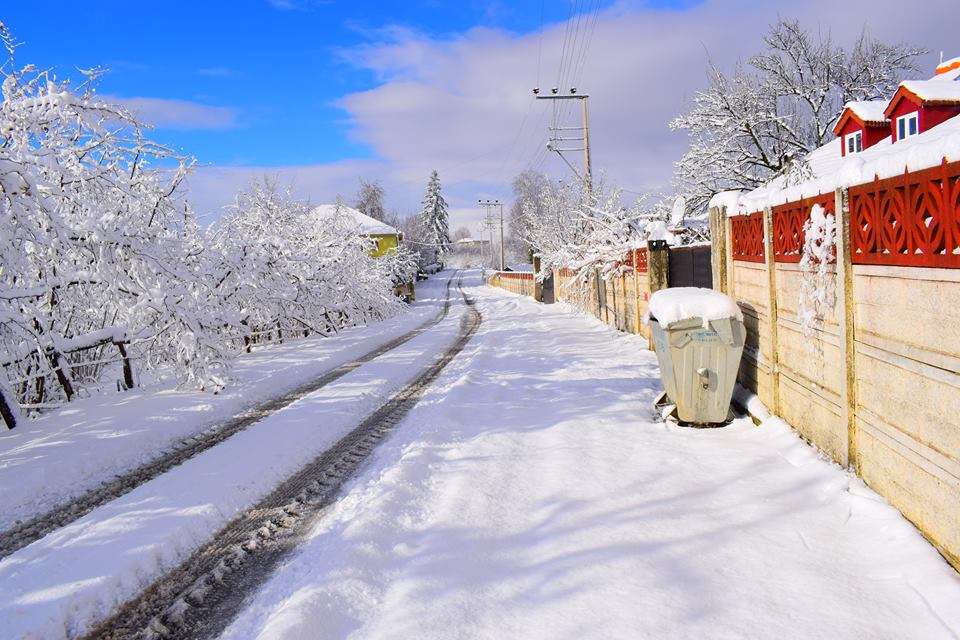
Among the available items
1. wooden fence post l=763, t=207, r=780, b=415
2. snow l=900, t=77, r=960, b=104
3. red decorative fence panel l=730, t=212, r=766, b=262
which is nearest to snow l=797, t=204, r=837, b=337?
wooden fence post l=763, t=207, r=780, b=415

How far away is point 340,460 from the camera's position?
242 inches

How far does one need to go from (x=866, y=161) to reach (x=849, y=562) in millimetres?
2655

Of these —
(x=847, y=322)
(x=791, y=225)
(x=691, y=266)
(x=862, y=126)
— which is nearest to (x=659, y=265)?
(x=691, y=266)

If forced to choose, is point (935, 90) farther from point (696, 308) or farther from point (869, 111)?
point (696, 308)

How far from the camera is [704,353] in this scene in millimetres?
6457

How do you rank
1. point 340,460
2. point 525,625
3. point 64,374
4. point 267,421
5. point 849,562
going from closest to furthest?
point 525,625 → point 849,562 → point 340,460 → point 267,421 → point 64,374

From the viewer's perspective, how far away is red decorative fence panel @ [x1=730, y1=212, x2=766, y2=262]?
21.6 ft

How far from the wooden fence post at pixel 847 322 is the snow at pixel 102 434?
6.65 m

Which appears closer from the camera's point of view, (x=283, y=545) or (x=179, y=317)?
(x=283, y=545)

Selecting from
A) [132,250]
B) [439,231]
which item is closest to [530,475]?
[132,250]

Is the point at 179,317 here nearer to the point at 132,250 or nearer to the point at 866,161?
the point at 132,250

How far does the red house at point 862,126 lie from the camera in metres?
17.9

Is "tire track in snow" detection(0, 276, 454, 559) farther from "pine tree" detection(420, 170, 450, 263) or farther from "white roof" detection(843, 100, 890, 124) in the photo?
"pine tree" detection(420, 170, 450, 263)

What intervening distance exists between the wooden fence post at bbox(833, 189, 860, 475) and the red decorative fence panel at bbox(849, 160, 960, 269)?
57 millimetres
